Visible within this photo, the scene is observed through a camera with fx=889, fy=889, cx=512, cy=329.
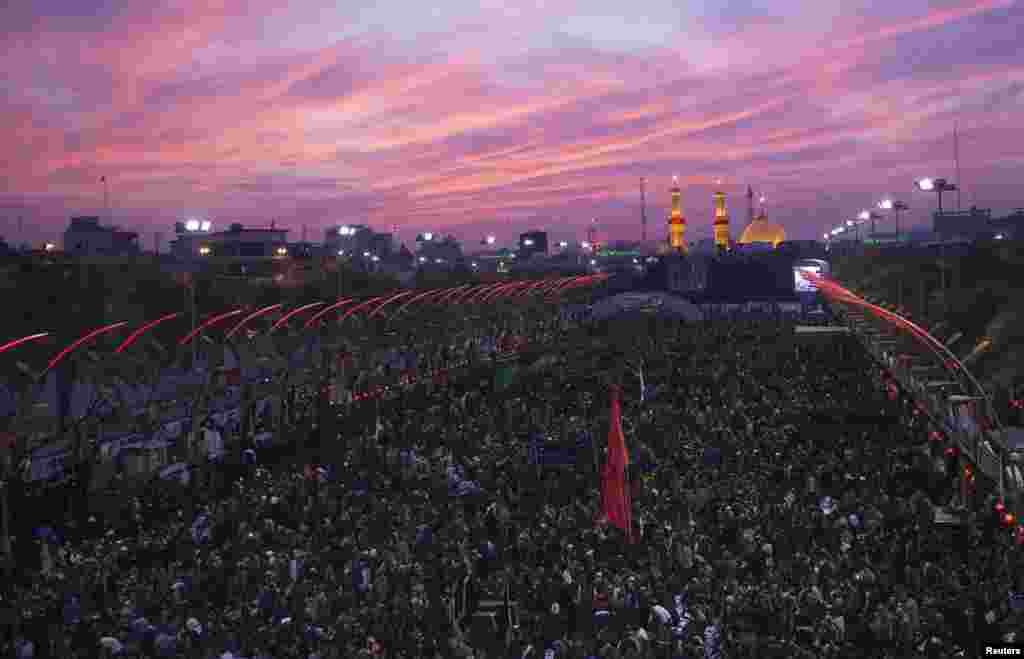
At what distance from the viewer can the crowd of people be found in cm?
1187

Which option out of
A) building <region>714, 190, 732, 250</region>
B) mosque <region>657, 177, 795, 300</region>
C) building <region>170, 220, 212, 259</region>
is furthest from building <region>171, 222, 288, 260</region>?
building <region>714, 190, 732, 250</region>

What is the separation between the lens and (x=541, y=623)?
41.3ft

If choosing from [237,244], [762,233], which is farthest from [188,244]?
[762,233]

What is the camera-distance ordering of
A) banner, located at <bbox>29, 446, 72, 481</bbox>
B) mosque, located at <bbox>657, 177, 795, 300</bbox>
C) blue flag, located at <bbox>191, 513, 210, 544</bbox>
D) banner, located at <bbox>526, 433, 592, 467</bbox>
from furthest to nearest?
mosque, located at <bbox>657, 177, 795, 300</bbox>
banner, located at <bbox>29, 446, 72, 481</bbox>
banner, located at <bbox>526, 433, 592, 467</bbox>
blue flag, located at <bbox>191, 513, 210, 544</bbox>

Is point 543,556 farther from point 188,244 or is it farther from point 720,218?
point 720,218

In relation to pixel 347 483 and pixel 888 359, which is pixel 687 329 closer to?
pixel 888 359

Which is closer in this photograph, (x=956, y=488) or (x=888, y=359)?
(x=956, y=488)

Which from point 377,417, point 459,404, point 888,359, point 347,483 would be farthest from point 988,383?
point 347,483

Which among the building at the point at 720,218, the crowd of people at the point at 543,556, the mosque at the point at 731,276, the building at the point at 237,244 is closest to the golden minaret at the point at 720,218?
the building at the point at 720,218

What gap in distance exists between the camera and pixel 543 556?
1484 centimetres

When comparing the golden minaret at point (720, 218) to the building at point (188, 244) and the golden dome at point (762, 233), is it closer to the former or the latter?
the golden dome at point (762, 233)

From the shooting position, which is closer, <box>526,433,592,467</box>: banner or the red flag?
the red flag

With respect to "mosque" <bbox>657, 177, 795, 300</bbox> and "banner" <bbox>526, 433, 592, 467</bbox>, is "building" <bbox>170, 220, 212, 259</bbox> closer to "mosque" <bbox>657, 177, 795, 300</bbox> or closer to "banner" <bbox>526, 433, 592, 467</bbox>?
"mosque" <bbox>657, 177, 795, 300</bbox>

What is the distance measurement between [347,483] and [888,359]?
896 inches
